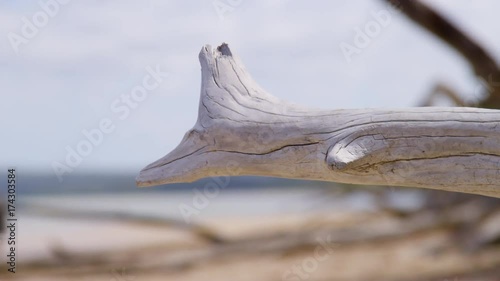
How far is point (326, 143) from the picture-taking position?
5.85 feet

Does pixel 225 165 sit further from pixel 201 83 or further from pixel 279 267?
pixel 279 267

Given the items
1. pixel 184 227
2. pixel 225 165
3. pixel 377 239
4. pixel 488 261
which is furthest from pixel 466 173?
pixel 488 261

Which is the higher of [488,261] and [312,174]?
[488,261]

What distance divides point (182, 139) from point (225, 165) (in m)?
0.19

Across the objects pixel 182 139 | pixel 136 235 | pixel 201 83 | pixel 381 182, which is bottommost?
pixel 381 182

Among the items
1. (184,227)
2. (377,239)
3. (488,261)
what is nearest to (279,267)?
(377,239)

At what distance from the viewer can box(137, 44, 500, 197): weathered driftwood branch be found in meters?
1.70

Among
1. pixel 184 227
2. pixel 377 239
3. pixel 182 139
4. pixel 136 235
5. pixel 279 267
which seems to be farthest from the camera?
pixel 136 235

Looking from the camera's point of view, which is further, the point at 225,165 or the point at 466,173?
the point at 225,165

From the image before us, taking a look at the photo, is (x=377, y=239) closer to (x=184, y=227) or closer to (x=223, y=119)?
(x=184, y=227)

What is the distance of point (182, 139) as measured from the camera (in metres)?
2.04

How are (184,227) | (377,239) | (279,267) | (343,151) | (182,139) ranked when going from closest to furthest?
(343,151) < (182,139) < (184,227) < (377,239) < (279,267)

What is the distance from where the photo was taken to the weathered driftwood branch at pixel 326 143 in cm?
170

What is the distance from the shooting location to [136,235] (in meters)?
10.9
